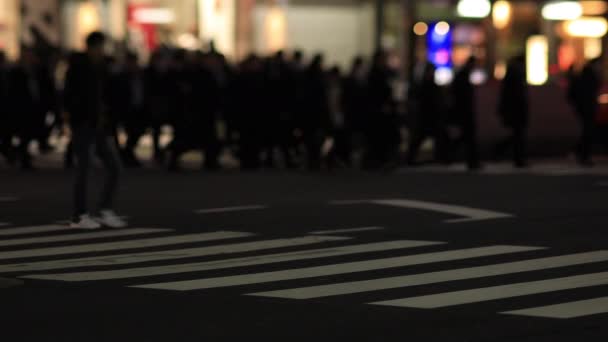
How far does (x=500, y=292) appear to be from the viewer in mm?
10000

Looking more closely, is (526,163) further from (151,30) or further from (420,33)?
(420,33)

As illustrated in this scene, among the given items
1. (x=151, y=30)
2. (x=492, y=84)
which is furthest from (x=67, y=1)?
(x=492, y=84)

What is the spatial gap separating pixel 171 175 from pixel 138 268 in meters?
10.0

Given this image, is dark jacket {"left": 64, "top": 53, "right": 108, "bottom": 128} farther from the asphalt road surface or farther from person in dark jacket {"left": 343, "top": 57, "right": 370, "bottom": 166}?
person in dark jacket {"left": 343, "top": 57, "right": 370, "bottom": 166}

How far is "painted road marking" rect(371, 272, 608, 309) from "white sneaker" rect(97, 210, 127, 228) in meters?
5.17

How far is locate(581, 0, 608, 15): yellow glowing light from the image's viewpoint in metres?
30.8

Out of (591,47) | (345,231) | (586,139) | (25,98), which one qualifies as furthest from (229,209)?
(591,47)

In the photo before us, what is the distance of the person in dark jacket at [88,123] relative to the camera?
14.3 meters

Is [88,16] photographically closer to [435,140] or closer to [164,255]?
[435,140]

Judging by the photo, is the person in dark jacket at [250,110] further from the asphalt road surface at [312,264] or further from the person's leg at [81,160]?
the person's leg at [81,160]

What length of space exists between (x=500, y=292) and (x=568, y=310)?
82cm

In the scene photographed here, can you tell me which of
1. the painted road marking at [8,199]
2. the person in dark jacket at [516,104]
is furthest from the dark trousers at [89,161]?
the person in dark jacket at [516,104]

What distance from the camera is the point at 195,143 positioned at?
22484mm

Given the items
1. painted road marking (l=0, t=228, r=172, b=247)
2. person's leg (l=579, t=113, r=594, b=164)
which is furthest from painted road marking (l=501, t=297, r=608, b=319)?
person's leg (l=579, t=113, r=594, b=164)
